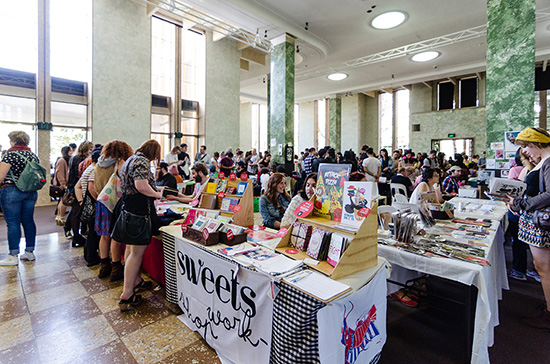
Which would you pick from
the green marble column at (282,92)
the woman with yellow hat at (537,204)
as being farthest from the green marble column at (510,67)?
the green marble column at (282,92)

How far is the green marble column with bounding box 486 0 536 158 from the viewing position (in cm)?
464

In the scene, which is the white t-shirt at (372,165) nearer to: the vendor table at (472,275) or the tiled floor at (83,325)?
the vendor table at (472,275)

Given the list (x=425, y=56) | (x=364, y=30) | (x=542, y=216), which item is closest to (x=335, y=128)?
(x=425, y=56)

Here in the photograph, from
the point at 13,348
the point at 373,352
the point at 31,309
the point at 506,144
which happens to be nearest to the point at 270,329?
the point at 373,352

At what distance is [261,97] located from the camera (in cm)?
1677

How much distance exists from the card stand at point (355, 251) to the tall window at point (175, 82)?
9778 mm

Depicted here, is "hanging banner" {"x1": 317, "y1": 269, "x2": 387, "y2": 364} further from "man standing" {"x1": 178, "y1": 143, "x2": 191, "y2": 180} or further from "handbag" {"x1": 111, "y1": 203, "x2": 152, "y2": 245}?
"man standing" {"x1": 178, "y1": 143, "x2": 191, "y2": 180}

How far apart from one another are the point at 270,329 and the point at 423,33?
9.66 metres

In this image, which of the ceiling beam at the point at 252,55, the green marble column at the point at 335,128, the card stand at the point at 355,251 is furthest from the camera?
the green marble column at the point at 335,128

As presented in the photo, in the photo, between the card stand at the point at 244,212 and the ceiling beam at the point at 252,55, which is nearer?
the card stand at the point at 244,212

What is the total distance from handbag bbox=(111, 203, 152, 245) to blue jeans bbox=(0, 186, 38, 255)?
6.39ft

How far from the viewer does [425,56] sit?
9844mm

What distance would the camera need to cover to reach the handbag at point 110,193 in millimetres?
2904

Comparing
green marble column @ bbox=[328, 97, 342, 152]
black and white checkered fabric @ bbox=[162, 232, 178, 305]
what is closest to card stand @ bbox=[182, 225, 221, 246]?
black and white checkered fabric @ bbox=[162, 232, 178, 305]
